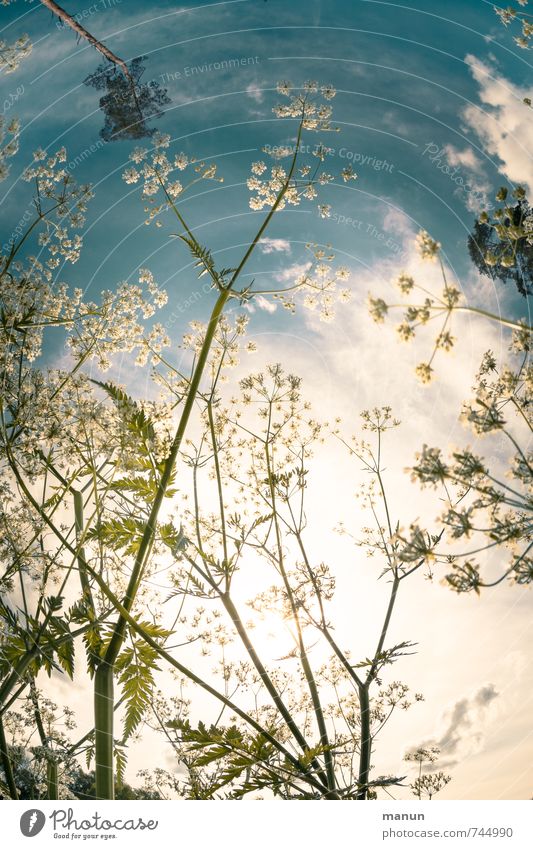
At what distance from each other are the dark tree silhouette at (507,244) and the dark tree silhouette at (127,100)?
119 inches

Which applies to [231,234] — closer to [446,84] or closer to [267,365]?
[267,365]

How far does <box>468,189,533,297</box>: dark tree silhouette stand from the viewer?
6.43 feet

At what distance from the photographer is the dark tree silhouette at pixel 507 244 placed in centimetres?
196

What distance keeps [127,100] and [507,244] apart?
3.86 metres

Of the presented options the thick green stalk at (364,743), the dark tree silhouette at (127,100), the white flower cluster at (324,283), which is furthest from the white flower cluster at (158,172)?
the thick green stalk at (364,743)

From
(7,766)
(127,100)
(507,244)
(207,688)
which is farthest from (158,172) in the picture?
(7,766)

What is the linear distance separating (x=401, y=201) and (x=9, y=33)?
3493 mm

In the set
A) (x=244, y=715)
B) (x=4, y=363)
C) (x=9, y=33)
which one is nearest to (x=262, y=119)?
(x=9, y=33)

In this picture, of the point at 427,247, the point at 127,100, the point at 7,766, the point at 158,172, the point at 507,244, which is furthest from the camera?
the point at 127,100

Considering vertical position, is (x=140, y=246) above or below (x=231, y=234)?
below

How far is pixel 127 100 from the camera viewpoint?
4.39 m

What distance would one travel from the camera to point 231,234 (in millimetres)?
4793

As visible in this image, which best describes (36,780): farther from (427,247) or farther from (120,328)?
(427,247)

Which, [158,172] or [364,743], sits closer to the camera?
[364,743]
